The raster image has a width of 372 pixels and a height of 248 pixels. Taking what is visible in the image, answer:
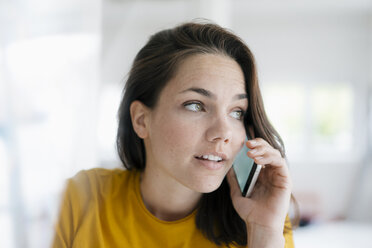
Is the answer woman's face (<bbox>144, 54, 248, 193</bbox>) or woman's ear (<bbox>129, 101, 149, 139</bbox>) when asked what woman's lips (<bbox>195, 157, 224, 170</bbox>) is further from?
woman's ear (<bbox>129, 101, 149, 139</bbox>)

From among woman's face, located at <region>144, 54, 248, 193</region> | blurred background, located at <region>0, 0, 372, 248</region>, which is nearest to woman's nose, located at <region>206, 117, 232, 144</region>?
woman's face, located at <region>144, 54, 248, 193</region>

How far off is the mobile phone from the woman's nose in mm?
125

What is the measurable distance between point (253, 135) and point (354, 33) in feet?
15.3

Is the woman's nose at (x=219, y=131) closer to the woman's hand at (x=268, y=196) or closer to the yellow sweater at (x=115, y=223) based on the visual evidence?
the woman's hand at (x=268, y=196)

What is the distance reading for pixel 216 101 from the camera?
0.87 m

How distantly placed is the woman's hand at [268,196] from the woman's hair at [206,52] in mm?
67

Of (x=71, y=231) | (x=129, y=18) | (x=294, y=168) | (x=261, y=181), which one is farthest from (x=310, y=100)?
(x=71, y=231)

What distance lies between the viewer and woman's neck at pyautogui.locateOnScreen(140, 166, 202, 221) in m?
0.99

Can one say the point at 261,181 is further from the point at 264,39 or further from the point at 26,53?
the point at 264,39

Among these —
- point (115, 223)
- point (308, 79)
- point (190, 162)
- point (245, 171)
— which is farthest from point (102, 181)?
point (308, 79)

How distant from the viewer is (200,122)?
868 mm

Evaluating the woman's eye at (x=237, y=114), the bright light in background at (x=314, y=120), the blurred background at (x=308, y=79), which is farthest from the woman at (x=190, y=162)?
the bright light in background at (x=314, y=120)

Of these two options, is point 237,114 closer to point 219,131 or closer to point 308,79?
point 219,131

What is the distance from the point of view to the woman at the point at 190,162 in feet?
2.86
